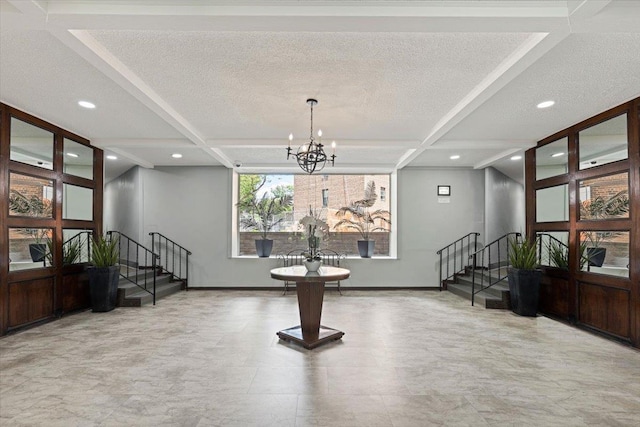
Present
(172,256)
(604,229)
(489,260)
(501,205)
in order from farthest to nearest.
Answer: (501,205), (172,256), (489,260), (604,229)

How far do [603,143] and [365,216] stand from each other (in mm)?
4709

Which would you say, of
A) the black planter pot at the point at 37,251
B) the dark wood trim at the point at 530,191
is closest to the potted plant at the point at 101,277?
the black planter pot at the point at 37,251

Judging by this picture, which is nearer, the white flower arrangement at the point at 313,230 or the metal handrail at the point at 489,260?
the white flower arrangement at the point at 313,230

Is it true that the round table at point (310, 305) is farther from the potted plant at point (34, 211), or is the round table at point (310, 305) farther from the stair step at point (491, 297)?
the potted plant at point (34, 211)

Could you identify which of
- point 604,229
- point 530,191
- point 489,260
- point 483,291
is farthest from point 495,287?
point 604,229

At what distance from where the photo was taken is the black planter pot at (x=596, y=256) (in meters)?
4.60

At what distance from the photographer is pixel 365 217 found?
8438 mm

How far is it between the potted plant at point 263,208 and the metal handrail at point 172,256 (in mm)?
1458

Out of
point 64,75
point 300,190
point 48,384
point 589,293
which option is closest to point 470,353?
point 589,293

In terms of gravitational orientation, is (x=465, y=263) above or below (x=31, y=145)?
below

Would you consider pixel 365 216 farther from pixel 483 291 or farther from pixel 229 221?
pixel 229 221

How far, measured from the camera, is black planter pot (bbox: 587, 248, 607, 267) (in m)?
4.60

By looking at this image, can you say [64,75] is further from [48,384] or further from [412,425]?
[412,425]

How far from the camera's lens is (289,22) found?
2477mm
